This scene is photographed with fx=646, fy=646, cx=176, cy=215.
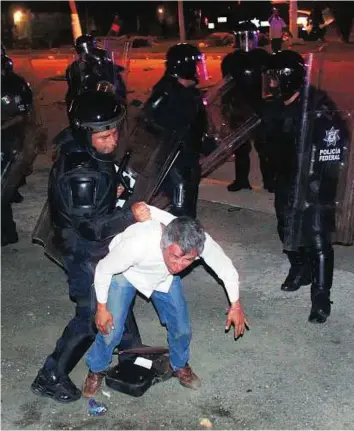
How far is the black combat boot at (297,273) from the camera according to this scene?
17.7ft

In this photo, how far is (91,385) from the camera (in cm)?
398

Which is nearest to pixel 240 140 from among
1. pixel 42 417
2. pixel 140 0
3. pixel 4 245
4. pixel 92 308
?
pixel 4 245

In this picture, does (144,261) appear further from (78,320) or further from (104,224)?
(78,320)

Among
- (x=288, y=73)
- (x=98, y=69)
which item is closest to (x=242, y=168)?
(x=98, y=69)

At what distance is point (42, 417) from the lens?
3801 millimetres

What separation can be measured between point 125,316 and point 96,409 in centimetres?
57

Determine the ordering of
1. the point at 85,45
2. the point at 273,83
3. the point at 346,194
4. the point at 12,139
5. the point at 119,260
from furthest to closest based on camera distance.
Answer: the point at 85,45 < the point at 12,139 < the point at 346,194 < the point at 273,83 < the point at 119,260

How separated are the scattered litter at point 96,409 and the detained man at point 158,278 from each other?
4.5 inches

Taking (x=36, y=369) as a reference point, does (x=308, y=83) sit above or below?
above

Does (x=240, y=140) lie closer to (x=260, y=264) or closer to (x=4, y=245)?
(x=260, y=264)

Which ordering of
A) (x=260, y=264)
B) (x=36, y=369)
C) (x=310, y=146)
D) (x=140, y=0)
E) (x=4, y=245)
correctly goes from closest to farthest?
(x=36, y=369)
(x=310, y=146)
(x=260, y=264)
(x=4, y=245)
(x=140, y=0)

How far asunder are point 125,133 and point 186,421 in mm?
2607

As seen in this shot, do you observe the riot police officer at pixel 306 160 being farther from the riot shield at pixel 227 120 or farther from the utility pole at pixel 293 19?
the utility pole at pixel 293 19

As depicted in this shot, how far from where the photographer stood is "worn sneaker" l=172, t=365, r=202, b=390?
4.03 meters
